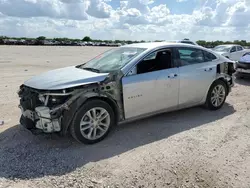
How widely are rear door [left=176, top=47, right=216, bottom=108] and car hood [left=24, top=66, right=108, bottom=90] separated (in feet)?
5.79

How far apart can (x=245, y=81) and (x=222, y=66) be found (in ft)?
16.1

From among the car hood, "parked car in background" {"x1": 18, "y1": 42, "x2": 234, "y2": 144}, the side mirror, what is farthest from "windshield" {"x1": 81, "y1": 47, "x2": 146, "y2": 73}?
the car hood

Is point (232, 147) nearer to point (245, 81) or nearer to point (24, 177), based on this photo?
point (24, 177)

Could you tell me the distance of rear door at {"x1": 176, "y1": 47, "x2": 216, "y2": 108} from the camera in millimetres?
5183

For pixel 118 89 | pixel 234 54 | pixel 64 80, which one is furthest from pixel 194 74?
pixel 234 54

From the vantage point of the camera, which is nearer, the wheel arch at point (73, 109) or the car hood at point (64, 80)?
the wheel arch at point (73, 109)

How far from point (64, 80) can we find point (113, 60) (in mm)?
1232

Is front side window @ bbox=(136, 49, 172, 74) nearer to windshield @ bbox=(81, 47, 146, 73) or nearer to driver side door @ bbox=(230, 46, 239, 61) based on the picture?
windshield @ bbox=(81, 47, 146, 73)

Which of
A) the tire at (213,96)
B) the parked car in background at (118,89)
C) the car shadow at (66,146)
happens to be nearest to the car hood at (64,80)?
the parked car in background at (118,89)

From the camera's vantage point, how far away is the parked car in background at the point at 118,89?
12.8ft

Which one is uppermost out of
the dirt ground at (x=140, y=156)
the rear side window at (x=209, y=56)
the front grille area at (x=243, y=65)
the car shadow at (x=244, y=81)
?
the rear side window at (x=209, y=56)

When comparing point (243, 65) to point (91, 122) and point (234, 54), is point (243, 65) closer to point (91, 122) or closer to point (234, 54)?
point (234, 54)

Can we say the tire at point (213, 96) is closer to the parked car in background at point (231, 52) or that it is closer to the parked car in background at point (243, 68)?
the parked car in background at point (243, 68)

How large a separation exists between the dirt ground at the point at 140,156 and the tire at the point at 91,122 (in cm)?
15
